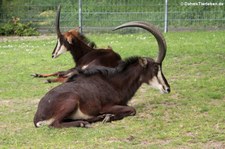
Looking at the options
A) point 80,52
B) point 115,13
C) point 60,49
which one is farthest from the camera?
point 115,13

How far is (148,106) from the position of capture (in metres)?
8.20

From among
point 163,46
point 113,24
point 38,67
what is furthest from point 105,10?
point 163,46

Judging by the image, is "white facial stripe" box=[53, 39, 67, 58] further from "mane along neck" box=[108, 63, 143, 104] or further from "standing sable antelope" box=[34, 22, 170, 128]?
"mane along neck" box=[108, 63, 143, 104]

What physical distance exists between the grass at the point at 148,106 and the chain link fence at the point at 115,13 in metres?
4.30

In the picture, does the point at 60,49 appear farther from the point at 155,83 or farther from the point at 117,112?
the point at 117,112

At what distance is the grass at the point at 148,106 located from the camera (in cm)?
632

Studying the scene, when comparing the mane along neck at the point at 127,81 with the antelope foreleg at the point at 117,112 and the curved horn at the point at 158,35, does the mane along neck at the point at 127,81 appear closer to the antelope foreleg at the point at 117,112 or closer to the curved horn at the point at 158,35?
the antelope foreleg at the point at 117,112

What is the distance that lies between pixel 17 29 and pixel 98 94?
12.8 metres

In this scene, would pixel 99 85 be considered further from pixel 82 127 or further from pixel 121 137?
pixel 121 137

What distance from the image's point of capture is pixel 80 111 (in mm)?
7184

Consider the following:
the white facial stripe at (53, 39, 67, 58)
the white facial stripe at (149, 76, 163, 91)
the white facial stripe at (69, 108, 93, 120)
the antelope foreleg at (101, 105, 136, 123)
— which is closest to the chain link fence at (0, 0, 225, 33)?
the white facial stripe at (53, 39, 67, 58)

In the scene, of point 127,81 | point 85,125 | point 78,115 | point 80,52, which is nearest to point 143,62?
point 127,81

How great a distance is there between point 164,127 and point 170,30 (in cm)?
1239

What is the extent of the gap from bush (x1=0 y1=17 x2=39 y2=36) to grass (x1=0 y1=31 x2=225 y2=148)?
4.90 metres
